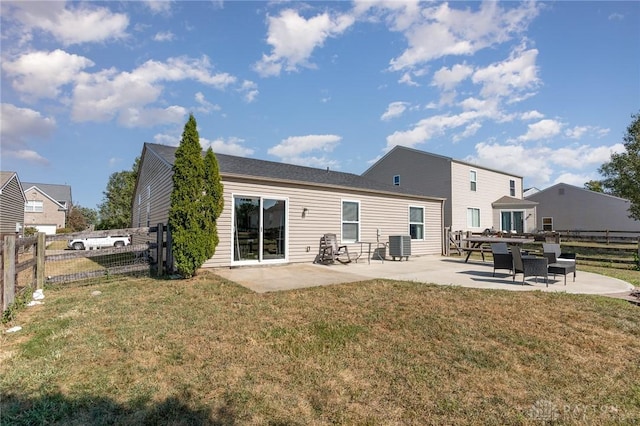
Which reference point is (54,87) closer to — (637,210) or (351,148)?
(351,148)

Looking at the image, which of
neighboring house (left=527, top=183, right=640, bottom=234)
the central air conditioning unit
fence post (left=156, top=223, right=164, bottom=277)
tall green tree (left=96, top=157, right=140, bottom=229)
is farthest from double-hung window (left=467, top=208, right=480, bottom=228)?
tall green tree (left=96, top=157, right=140, bottom=229)

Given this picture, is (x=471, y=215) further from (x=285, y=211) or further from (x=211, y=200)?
(x=211, y=200)

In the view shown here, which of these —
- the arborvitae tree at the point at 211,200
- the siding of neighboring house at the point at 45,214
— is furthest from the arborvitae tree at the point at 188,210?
the siding of neighboring house at the point at 45,214

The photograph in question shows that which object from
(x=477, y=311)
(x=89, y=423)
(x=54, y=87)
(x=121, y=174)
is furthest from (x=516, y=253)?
(x=121, y=174)

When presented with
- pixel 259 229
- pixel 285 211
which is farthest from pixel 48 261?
pixel 285 211

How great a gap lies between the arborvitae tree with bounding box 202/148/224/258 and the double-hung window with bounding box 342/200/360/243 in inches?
199

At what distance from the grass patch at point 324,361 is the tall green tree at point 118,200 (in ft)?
86.9

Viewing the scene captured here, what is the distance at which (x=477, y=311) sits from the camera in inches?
187

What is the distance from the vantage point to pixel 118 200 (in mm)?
29391

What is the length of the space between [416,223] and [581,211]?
2101 cm

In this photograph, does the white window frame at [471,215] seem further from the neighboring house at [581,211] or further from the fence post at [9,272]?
the fence post at [9,272]

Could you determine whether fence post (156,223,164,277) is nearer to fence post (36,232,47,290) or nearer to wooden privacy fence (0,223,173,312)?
wooden privacy fence (0,223,173,312)

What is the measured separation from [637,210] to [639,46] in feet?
38.3

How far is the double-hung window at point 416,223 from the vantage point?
14041 millimetres
